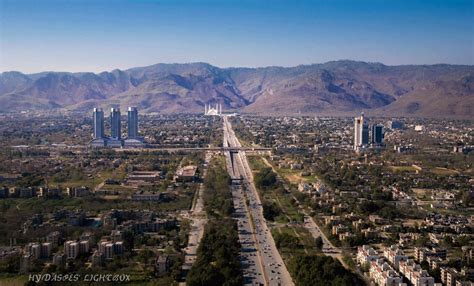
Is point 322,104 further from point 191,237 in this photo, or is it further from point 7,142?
point 191,237

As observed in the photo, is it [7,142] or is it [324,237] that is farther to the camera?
[7,142]

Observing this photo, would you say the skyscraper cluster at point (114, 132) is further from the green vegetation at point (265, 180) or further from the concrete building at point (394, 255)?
the concrete building at point (394, 255)

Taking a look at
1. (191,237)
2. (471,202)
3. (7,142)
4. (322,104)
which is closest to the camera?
(191,237)

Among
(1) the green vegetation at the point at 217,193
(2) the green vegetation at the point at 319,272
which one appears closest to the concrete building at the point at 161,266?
(2) the green vegetation at the point at 319,272

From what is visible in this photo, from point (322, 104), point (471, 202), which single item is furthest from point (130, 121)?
point (322, 104)

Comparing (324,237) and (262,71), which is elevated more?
(262,71)

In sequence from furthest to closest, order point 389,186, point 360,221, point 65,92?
1. point 65,92
2. point 389,186
3. point 360,221

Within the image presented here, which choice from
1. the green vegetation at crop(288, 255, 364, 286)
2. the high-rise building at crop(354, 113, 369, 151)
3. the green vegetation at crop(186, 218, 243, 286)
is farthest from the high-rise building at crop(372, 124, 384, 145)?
the green vegetation at crop(288, 255, 364, 286)
